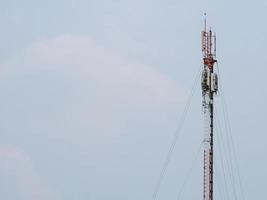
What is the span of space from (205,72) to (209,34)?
3.51 m

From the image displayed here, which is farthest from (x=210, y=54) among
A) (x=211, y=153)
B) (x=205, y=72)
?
(x=211, y=153)

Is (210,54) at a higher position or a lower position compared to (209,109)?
higher

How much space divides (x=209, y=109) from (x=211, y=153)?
3995 mm

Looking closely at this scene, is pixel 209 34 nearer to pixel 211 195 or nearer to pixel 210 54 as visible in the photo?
pixel 210 54

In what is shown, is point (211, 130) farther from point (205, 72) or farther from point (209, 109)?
point (205, 72)

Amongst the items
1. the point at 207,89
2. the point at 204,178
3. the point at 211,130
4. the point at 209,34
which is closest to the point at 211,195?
the point at 204,178

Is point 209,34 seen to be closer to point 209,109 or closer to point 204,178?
point 209,109

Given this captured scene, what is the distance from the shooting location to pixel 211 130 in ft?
174

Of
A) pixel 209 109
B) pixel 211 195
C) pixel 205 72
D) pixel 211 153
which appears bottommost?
pixel 211 195

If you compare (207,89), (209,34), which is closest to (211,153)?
(207,89)

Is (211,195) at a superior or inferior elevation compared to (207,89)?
inferior

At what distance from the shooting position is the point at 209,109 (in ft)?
176

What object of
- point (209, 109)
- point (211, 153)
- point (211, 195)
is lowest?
point (211, 195)

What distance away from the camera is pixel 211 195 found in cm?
5203
